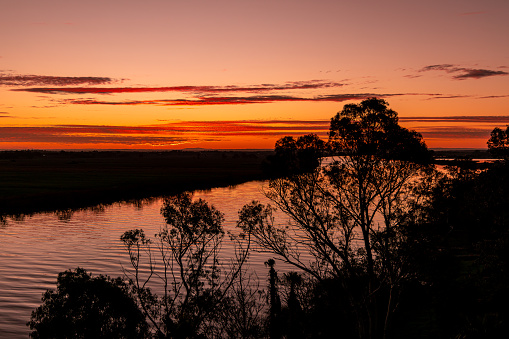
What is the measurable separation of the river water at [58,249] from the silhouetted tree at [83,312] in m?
18.0

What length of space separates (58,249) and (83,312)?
4943 cm

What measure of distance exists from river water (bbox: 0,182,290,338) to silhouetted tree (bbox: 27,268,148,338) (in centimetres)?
1805

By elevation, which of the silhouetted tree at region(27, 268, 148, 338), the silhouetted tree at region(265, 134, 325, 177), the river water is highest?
the silhouetted tree at region(265, 134, 325, 177)

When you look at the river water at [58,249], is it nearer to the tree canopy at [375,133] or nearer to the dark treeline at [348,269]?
the dark treeline at [348,269]

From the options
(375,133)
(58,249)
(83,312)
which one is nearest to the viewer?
(83,312)

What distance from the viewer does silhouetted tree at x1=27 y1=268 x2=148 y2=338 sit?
79.5 feet

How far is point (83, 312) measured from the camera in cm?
2484

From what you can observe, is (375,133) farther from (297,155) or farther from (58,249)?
(58,249)

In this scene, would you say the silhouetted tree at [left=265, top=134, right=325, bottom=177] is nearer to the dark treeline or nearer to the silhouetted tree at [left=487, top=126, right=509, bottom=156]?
the dark treeline

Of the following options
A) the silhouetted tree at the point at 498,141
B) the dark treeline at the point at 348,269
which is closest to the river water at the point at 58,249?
the dark treeline at the point at 348,269

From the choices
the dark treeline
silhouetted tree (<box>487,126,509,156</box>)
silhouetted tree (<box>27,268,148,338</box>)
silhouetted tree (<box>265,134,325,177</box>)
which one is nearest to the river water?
the dark treeline

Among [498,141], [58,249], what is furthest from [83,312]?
[58,249]

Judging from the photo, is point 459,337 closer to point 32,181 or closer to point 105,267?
point 105,267

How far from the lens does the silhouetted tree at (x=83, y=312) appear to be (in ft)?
79.5
